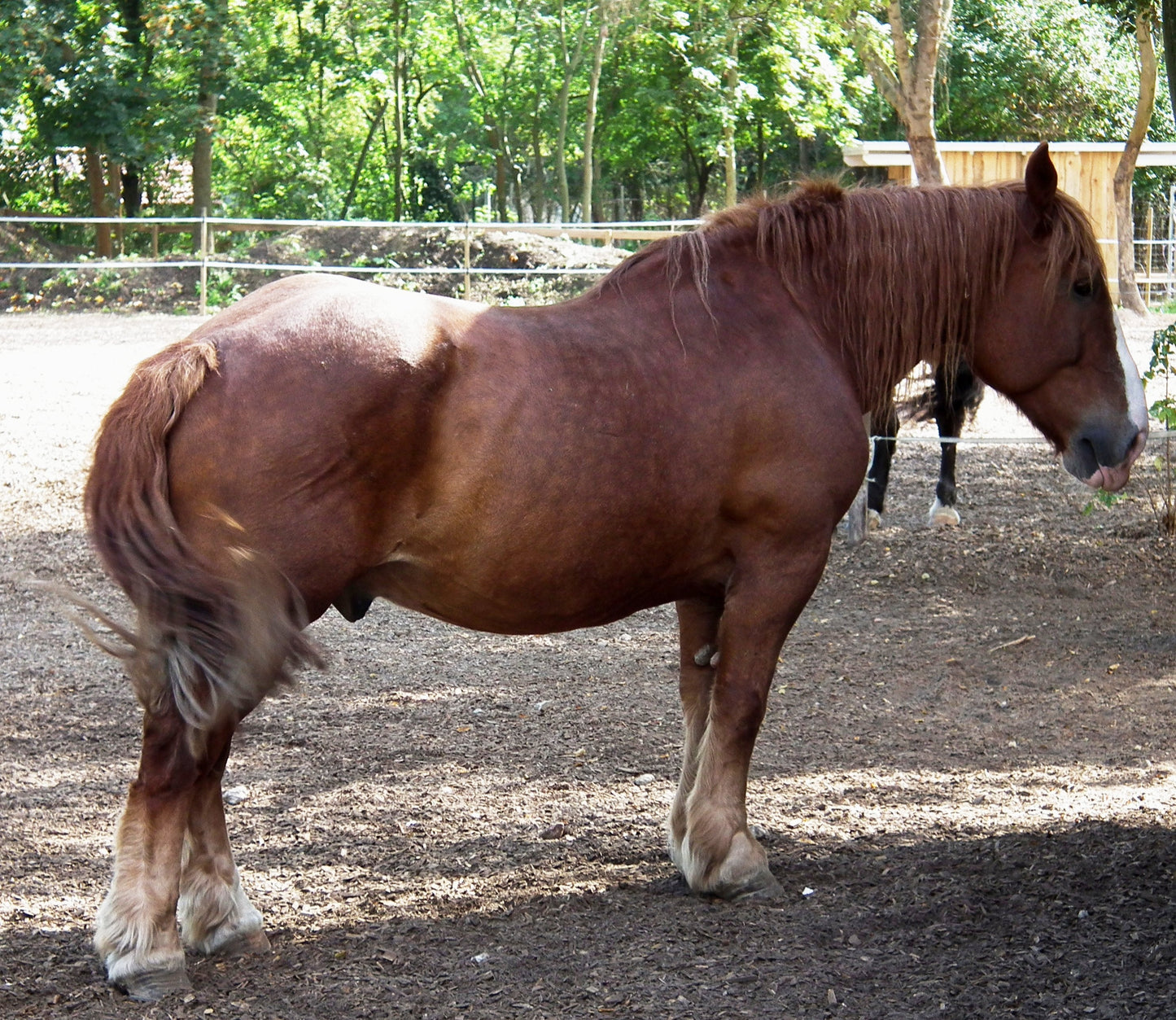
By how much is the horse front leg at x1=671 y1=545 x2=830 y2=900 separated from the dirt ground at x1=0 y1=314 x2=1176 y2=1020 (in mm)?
96

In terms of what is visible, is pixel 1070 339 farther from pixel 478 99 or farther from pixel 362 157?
pixel 478 99

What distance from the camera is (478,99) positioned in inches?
1059

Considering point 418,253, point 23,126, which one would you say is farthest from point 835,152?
point 23,126

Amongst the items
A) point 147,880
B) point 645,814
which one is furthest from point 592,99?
point 147,880

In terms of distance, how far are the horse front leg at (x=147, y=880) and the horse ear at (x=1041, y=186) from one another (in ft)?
8.00

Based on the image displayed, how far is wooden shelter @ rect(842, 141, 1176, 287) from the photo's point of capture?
19.0 meters

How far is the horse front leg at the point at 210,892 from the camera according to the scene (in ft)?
8.75

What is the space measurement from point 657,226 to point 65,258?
33.3 feet

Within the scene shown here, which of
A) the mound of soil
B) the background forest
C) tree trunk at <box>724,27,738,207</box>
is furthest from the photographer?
tree trunk at <box>724,27,738,207</box>

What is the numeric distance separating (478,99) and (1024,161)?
12978mm

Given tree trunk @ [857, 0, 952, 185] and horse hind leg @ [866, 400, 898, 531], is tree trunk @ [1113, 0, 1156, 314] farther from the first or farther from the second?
horse hind leg @ [866, 400, 898, 531]

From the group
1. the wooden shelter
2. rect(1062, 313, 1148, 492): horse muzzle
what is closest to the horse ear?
rect(1062, 313, 1148, 492): horse muzzle

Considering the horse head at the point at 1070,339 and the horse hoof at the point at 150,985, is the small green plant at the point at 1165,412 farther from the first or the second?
the horse hoof at the point at 150,985

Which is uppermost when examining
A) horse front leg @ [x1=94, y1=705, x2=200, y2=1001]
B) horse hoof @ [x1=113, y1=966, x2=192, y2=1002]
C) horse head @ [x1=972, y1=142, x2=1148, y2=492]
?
horse head @ [x1=972, y1=142, x2=1148, y2=492]
